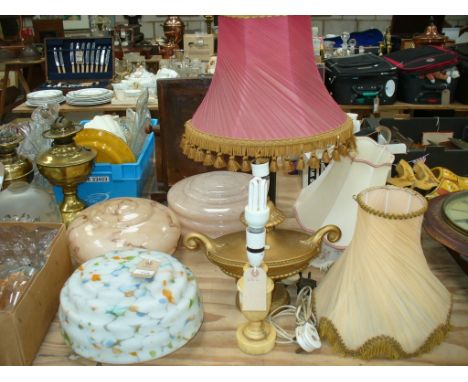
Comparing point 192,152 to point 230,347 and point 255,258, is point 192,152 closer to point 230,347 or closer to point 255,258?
point 255,258

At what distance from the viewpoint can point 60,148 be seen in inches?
50.0

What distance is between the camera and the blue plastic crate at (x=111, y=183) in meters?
1.39

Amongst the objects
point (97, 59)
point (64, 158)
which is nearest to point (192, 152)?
point (64, 158)

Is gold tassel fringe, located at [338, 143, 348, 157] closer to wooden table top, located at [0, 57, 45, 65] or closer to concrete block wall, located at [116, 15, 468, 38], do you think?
Answer: wooden table top, located at [0, 57, 45, 65]

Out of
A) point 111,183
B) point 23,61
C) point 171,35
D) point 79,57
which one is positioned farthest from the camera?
point 23,61

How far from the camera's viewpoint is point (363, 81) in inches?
120

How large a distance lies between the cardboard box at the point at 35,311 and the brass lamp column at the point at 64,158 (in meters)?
0.21

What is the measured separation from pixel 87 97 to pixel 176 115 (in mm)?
1597

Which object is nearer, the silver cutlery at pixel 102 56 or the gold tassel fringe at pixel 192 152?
the gold tassel fringe at pixel 192 152

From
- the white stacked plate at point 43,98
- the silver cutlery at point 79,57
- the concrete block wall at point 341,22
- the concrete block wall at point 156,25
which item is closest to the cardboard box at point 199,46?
the silver cutlery at point 79,57

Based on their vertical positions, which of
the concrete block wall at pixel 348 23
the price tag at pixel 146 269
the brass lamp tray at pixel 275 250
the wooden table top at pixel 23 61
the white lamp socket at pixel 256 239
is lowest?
the brass lamp tray at pixel 275 250

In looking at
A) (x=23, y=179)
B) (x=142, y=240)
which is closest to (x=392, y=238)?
(x=142, y=240)

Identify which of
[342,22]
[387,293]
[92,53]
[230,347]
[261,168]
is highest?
[342,22]

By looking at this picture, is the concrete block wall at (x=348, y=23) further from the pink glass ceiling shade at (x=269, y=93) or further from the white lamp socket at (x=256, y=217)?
the white lamp socket at (x=256, y=217)
